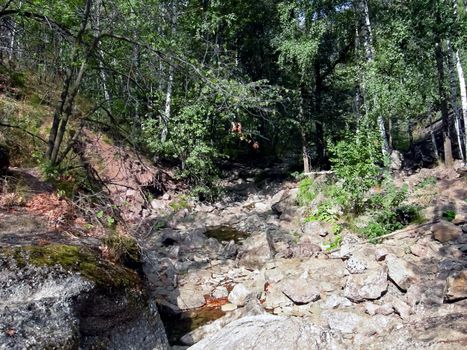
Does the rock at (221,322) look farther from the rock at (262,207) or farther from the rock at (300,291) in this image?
the rock at (262,207)

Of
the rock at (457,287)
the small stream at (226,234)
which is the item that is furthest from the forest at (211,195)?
the small stream at (226,234)

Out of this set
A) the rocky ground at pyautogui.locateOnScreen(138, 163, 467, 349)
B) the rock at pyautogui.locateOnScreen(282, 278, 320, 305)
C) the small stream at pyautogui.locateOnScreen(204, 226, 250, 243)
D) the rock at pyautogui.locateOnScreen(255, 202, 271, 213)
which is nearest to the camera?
the rocky ground at pyautogui.locateOnScreen(138, 163, 467, 349)

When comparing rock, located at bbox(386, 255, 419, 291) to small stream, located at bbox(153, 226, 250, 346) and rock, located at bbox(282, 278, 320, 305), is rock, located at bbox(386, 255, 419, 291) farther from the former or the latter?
small stream, located at bbox(153, 226, 250, 346)

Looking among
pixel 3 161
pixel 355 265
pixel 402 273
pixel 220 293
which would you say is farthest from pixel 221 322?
pixel 3 161

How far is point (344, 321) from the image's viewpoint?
19.2 ft

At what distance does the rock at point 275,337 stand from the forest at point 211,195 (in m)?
0.03

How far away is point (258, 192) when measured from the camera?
17.3 meters

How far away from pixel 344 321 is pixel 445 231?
3.06 m

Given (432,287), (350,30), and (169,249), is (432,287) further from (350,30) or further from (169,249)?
(350,30)

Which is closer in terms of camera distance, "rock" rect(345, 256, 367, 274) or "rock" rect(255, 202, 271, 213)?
"rock" rect(345, 256, 367, 274)

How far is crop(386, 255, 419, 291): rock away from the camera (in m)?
6.30

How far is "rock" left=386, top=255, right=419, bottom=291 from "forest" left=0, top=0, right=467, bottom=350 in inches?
1.4

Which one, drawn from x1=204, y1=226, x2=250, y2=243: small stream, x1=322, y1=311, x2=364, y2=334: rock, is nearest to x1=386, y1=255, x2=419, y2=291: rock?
x1=322, y1=311, x2=364, y2=334: rock

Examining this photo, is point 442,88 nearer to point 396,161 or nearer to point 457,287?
point 396,161
